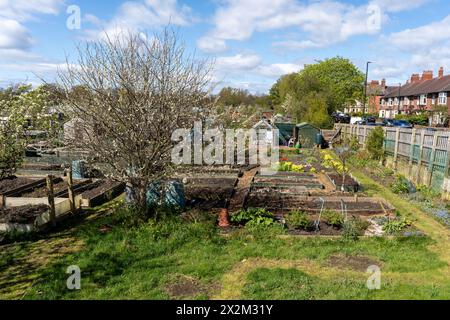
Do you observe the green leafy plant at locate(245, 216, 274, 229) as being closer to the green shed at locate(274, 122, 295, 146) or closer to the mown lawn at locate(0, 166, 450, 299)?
the mown lawn at locate(0, 166, 450, 299)

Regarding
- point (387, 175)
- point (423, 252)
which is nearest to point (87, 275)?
point (423, 252)

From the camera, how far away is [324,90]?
154 feet

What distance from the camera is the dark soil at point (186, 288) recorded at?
4933mm

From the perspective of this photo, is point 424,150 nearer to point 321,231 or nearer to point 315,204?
point 315,204

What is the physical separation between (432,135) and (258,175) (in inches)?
260

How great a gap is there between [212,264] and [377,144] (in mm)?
13389

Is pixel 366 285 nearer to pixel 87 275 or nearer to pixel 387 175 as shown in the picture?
pixel 87 275

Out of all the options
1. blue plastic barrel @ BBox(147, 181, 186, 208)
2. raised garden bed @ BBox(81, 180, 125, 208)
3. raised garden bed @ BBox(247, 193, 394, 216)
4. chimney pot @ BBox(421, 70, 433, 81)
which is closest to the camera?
blue plastic barrel @ BBox(147, 181, 186, 208)

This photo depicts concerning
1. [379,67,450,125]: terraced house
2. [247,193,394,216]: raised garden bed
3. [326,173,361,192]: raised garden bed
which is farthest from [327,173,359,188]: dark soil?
[379,67,450,125]: terraced house

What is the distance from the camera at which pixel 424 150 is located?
12086 millimetres

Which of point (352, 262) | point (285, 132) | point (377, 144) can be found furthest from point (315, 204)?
point (285, 132)

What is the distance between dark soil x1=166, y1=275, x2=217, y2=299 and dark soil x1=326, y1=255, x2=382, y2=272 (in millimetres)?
2365

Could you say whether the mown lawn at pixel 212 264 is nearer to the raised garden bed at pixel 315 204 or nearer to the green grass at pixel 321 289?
the green grass at pixel 321 289

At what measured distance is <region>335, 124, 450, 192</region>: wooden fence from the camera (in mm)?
10625
